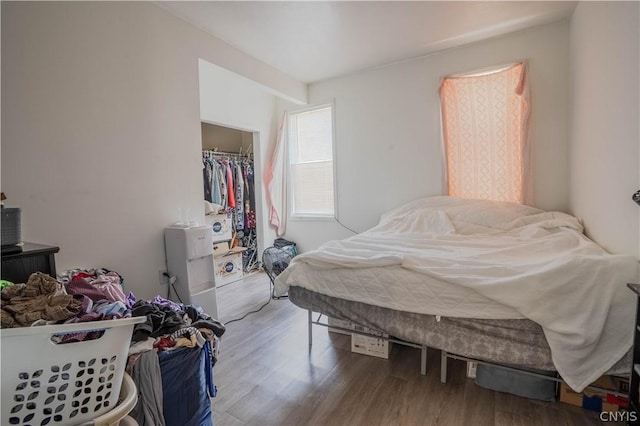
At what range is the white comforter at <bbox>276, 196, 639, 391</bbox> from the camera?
4.41 feet

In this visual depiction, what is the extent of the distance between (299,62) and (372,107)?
105 cm

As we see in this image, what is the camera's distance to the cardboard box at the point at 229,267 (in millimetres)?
3871

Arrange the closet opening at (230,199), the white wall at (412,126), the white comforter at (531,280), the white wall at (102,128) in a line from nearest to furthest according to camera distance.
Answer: the white comforter at (531,280) → the white wall at (102,128) → the white wall at (412,126) → the closet opening at (230,199)

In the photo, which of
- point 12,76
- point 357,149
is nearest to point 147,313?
point 12,76

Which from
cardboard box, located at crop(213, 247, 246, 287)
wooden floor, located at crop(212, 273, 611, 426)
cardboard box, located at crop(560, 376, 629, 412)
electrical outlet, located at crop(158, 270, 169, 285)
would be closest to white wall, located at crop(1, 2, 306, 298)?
electrical outlet, located at crop(158, 270, 169, 285)

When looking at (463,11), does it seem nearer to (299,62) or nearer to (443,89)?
(443,89)

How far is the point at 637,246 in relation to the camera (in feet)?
4.83

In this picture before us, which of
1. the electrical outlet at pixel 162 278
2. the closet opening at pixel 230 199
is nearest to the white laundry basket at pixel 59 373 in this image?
the electrical outlet at pixel 162 278

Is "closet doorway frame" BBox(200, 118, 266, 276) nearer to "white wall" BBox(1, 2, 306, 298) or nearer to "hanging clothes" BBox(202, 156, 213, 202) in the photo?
"hanging clothes" BBox(202, 156, 213, 202)

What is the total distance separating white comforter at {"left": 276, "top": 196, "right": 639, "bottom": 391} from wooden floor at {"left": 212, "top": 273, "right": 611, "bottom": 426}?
16.6 inches

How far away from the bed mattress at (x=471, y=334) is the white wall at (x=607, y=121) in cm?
68

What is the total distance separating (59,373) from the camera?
75cm

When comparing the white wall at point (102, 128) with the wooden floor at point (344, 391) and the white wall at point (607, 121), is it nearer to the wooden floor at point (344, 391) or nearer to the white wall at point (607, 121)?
the wooden floor at point (344, 391)

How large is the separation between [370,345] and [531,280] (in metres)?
1.13
